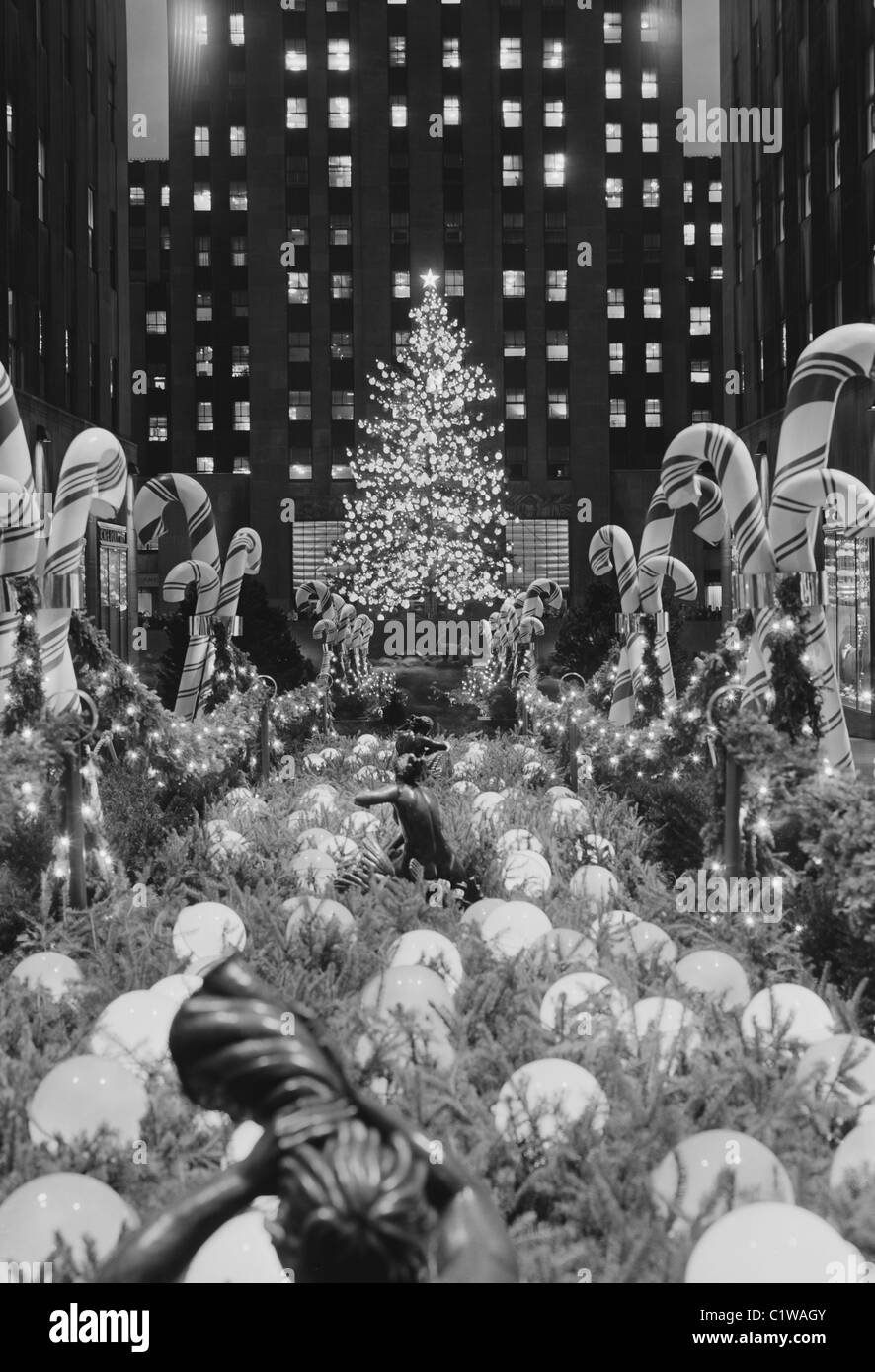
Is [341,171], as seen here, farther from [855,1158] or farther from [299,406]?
[855,1158]

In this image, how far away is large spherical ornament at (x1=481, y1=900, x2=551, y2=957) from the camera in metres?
6.32

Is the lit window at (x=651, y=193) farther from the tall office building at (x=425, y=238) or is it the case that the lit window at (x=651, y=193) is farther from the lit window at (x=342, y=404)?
the lit window at (x=342, y=404)

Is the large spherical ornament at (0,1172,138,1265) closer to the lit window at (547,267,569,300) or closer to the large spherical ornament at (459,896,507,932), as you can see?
the large spherical ornament at (459,896,507,932)

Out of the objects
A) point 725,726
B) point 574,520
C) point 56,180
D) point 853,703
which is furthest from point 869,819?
point 574,520

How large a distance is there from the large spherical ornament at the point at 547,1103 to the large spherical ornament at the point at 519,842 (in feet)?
14.6

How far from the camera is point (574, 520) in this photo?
56.0 metres

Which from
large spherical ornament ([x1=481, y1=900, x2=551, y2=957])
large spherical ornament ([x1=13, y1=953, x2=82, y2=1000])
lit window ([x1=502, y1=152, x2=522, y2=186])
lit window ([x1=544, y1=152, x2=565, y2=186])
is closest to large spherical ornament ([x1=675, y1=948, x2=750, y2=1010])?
large spherical ornament ([x1=481, y1=900, x2=551, y2=957])

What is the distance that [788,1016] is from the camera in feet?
16.1

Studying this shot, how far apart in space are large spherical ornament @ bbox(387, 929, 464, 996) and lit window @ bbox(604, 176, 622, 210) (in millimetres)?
68290

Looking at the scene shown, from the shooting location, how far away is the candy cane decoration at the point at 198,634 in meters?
13.6

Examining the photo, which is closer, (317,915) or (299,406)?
(317,915)

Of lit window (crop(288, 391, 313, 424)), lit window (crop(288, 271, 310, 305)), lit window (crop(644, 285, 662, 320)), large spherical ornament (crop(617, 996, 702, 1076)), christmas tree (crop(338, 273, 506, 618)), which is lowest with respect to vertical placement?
large spherical ornament (crop(617, 996, 702, 1076))

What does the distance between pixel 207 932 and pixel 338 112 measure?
189 feet

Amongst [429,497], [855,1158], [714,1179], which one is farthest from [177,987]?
[429,497]
